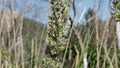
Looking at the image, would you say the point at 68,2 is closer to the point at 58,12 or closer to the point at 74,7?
the point at 58,12

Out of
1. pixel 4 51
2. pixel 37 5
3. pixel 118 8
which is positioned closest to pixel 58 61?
pixel 118 8

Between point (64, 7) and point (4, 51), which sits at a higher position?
point (64, 7)

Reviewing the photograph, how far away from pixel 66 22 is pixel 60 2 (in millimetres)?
76

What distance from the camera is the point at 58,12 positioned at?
1.24 meters

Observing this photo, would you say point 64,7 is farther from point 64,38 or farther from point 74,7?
point 74,7

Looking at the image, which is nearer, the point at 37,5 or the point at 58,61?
the point at 58,61

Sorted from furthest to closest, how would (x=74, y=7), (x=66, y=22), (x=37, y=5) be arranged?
(x=37, y=5) → (x=74, y=7) → (x=66, y=22)

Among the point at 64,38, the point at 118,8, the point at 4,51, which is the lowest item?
the point at 4,51

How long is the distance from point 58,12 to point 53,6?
0.03 metres

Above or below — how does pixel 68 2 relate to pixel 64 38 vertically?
above

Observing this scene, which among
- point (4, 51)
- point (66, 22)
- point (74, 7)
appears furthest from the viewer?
point (4, 51)

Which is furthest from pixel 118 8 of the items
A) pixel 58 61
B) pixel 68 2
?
pixel 58 61

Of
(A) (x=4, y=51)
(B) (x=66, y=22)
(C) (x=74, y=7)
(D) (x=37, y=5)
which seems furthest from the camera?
(A) (x=4, y=51)

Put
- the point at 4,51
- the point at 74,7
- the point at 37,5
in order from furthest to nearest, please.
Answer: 1. the point at 4,51
2. the point at 37,5
3. the point at 74,7
